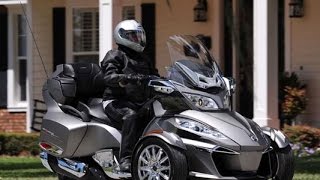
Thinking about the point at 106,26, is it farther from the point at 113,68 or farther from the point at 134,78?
the point at 134,78

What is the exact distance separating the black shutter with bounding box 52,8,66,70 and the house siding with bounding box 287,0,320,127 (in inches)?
230

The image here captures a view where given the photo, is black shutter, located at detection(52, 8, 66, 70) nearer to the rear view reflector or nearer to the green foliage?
the green foliage

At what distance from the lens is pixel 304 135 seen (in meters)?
13.7

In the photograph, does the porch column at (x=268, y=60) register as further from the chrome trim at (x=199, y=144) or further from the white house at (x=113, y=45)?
the chrome trim at (x=199, y=144)

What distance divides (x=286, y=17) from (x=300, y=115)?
2.16 meters

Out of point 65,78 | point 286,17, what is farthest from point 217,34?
point 65,78

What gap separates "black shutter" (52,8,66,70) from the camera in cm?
1794

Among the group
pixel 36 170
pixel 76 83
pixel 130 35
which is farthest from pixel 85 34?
pixel 130 35

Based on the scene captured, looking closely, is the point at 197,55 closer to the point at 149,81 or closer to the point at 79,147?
the point at 149,81

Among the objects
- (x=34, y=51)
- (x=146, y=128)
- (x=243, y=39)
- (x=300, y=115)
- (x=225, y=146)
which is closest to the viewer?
(x=243, y=39)

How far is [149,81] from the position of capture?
22.7ft

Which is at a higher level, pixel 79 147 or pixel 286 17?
pixel 286 17

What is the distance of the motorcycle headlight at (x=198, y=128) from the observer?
6.39 meters

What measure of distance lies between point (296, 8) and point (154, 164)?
931 centimetres
